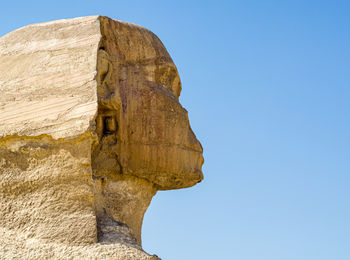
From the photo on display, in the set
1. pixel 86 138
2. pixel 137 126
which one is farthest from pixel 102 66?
pixel 86 138

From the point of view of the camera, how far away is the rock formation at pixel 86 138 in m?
8.45

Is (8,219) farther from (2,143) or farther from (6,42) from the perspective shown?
(6,42)

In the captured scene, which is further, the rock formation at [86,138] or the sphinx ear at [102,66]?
the sphinx ear at [102,66]

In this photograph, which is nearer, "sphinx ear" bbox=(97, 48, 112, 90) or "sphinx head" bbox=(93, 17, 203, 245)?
"sphinx ear" bbox=(97, 48, 112, 90)

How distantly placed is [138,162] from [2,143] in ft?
5.31

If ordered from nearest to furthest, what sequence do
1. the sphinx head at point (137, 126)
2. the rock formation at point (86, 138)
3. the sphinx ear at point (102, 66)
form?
the rock formation at point (86, 138), the sphinx ear at point (102, 66), the sphinx head at point (137, 126)

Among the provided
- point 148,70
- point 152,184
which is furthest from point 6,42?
point 152,184

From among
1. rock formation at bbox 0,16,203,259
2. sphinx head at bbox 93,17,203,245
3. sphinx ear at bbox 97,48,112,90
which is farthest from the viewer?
sphinx head at bbox 93,17,203,245

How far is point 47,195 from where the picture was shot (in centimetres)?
855

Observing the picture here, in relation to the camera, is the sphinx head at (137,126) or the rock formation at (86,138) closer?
the rock formation at (86,138)

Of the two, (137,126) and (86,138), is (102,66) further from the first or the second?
(86,138)

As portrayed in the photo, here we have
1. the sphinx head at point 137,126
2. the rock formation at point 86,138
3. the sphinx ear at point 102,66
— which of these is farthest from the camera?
the sphinx head at point 137,126

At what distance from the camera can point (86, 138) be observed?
336 inches

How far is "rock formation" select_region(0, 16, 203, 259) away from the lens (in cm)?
845
